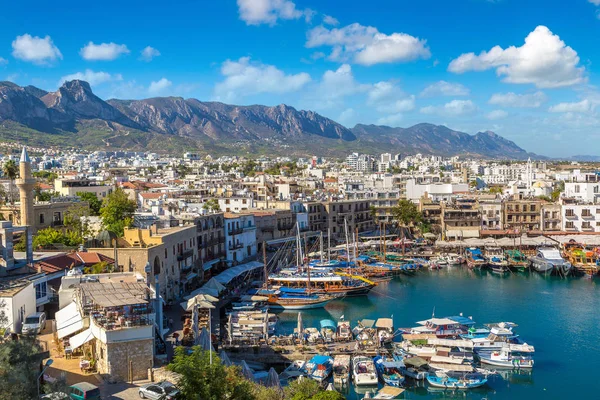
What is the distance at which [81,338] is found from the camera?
74.0 feet

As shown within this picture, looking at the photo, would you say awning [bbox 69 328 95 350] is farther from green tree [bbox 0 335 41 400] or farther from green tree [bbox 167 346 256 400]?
green tree [bbox 0 335 41 400]

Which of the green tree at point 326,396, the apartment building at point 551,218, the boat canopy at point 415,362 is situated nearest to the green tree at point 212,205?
the boat canopy at point 415,362

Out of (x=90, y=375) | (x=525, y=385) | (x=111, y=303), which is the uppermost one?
(x=111, y=303)

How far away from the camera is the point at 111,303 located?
23.1m

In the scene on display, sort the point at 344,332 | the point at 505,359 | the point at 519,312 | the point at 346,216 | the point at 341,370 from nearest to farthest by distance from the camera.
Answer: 1. the point at 341,370
2. the point at 505,359
3. the point at 344,332
4. the point at 519,312
5. the point at 346,216

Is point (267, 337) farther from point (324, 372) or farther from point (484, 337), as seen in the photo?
point (484, 337)

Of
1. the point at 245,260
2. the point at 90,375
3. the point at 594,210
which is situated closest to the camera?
the point at 90,375

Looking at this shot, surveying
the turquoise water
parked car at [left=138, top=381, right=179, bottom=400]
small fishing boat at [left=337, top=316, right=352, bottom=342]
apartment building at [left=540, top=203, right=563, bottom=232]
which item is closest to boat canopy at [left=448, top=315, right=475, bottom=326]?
the turquoise water

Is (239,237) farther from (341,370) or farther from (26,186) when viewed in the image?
(341,370)

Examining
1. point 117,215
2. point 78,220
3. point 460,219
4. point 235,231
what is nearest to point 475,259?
point 460,219

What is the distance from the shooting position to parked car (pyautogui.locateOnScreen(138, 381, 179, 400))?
62.3 ft

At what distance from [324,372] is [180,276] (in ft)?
55.9

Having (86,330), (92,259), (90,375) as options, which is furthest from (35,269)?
(90,375)

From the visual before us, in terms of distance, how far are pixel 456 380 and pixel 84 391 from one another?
725 inches
